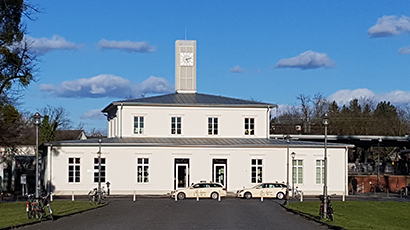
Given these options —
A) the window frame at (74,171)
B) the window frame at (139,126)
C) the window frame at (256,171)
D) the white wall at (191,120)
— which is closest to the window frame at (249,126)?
the white wall at (191,120)

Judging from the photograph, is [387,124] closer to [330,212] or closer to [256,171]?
[256,171]

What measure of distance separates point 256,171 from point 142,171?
9.76 metres

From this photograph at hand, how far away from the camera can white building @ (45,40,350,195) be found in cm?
5025

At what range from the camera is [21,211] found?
3306 centimetres

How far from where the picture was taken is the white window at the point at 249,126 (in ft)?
183

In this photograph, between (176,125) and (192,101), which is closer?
(176,125)

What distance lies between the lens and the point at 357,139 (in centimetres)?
6756

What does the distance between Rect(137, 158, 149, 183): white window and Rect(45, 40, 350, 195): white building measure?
0.27ft

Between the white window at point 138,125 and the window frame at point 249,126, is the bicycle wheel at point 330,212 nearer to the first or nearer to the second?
the window frame at point 249,126

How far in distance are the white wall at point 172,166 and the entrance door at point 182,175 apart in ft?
1.73

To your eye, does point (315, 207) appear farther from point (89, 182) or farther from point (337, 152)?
point (89, 182)

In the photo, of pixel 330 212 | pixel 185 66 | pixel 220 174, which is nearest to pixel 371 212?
pixel 330 212

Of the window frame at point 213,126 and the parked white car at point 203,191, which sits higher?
the window frame at point 213,126

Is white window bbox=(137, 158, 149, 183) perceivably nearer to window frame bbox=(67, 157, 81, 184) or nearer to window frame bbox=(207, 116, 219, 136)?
window frame bbox=(67, 157, 81, 184)
